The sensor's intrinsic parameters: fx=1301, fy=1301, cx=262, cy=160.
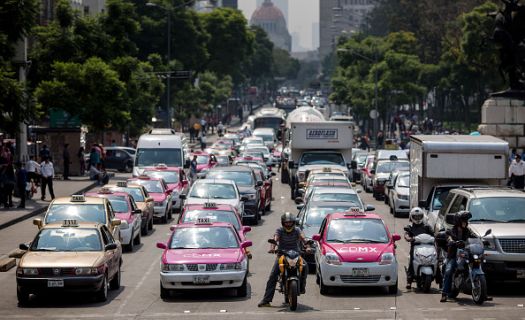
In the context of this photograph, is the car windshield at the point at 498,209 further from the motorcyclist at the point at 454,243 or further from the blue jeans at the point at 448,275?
the blue jeans at the point at 448,275

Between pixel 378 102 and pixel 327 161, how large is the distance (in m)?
54.0

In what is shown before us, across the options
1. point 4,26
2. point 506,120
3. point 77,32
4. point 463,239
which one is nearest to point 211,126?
point 77,32

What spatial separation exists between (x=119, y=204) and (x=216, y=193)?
518 centimetres

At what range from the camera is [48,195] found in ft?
158

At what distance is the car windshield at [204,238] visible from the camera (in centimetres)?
2355

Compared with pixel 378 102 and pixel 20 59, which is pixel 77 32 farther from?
pixel 378 102

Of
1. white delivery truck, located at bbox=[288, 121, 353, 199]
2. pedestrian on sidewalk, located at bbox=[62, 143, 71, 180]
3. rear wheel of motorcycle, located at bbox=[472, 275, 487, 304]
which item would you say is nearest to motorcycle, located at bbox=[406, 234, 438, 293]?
rear wheel of motorcycle, located at bbox=[472, 275, 487, 304]

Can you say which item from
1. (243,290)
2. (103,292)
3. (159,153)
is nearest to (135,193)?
(159,153)

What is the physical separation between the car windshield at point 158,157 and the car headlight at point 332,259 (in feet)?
85.4

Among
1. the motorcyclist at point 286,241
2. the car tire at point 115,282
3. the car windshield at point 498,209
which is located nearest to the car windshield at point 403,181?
the car windshield at point 498,209

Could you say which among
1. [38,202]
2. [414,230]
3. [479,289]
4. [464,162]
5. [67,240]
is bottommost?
[38,202]

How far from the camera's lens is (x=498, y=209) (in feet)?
80.6

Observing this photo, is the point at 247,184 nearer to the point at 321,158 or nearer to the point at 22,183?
the point at 22,183

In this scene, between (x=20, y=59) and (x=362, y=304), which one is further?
(x=20, y=59)
